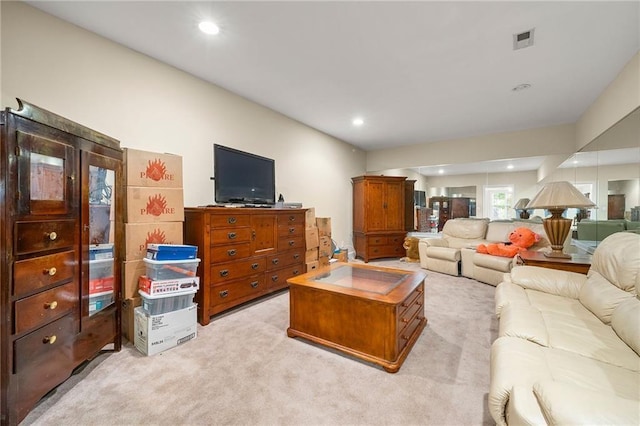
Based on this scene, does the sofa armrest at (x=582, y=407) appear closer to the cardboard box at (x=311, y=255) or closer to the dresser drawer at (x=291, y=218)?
the dresser drawer at (x=291, y=218)

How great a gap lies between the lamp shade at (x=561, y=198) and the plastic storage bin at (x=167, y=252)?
3.36 m

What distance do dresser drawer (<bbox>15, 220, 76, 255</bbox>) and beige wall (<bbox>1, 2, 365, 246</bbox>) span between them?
1.11m

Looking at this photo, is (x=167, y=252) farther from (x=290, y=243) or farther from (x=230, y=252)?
(x=290, y=243)

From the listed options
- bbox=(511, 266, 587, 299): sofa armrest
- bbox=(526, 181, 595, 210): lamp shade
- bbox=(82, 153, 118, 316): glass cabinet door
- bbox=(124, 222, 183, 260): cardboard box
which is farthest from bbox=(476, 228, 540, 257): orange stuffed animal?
bbox=(82, 153, 118, 316): glass cabinet door

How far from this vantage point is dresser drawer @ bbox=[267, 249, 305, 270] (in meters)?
3.09

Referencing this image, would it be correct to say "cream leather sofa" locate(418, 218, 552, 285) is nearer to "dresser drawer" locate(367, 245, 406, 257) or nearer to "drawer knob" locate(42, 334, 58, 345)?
"dresser drawer" locate(367, 245, 406, 257)

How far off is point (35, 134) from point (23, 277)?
72 cm

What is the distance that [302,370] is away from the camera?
1.72 metres

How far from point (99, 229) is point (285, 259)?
192cm

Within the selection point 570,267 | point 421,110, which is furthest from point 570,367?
point 421,110

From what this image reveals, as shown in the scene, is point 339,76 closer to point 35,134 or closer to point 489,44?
point 489,44

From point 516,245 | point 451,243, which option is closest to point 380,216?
point 451,243

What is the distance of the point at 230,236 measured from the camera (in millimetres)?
2598

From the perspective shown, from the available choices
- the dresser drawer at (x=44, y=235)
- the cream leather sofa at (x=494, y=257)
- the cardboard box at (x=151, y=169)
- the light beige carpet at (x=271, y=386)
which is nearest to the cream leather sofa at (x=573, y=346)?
the light beige carpet at (x=271, y=386)
